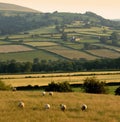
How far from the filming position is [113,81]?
8044cm

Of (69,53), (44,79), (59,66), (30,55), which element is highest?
(44,79)

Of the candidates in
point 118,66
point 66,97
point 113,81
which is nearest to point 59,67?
point 118,66

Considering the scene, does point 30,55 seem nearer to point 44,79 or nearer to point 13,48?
point 13,48

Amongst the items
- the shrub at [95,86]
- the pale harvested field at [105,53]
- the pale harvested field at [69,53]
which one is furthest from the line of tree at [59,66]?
the shrub at [95,86]

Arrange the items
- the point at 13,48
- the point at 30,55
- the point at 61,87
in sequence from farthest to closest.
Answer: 1. the point at 13,48
2. the point at 30,55
3. the point at 61,87

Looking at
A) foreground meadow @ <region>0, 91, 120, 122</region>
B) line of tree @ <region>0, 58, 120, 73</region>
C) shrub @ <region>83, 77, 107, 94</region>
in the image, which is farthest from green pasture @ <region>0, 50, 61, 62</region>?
foreground meadow @ <region>0, 91, 120, 122</region>

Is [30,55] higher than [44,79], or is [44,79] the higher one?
[44,79]

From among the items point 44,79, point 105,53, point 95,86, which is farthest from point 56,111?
point 105,53

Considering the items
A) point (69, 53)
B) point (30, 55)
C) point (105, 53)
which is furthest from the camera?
point (105, 53)

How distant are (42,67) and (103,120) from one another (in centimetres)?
9961

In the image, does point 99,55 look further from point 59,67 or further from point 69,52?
point 59,67

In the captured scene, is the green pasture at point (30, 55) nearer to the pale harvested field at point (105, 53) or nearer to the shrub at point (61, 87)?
the pale harvested field at point (105, 53)

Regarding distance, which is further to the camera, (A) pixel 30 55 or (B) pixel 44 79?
(A) pixel 30 55

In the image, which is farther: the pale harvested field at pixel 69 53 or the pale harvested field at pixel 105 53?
the pale harvested field at pixel 105 53
